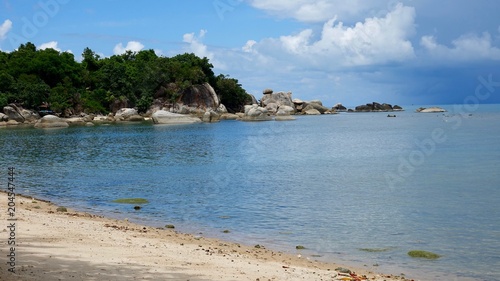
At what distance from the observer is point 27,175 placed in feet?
A: 101

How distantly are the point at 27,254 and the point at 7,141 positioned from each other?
158ft

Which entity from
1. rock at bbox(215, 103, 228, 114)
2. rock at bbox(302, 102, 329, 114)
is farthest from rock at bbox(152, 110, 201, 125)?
rock at bbox(302, 102, 329, 114)

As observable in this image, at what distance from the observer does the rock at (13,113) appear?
87.2m

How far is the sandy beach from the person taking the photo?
9.76 meters

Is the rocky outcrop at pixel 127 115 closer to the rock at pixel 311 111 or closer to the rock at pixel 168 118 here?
the rock at pixel 168 118

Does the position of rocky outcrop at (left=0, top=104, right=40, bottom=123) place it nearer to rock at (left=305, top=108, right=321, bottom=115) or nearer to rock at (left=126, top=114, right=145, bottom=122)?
rock at (left=126, top=114, right=145, bottom=122)

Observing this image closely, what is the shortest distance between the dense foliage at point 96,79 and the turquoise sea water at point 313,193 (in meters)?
46.0

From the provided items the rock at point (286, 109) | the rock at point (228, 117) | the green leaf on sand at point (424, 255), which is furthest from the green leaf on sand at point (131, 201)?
the rock at point (286, 109)

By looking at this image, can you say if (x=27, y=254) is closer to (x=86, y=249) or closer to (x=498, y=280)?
(x=86, y=249)

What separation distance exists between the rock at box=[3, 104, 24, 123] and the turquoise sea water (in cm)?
4341

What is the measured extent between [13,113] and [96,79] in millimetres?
21764

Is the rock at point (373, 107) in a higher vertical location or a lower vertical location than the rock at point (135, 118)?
higher

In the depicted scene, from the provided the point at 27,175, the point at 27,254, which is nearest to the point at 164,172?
the point at 27,175

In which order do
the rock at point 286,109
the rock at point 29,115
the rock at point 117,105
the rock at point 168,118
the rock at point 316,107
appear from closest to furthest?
the rock at point 29,115 → the rock at point 168,118 → the rock at point 117,105 → the rock at point 286,109 → the rock at point 316,107
